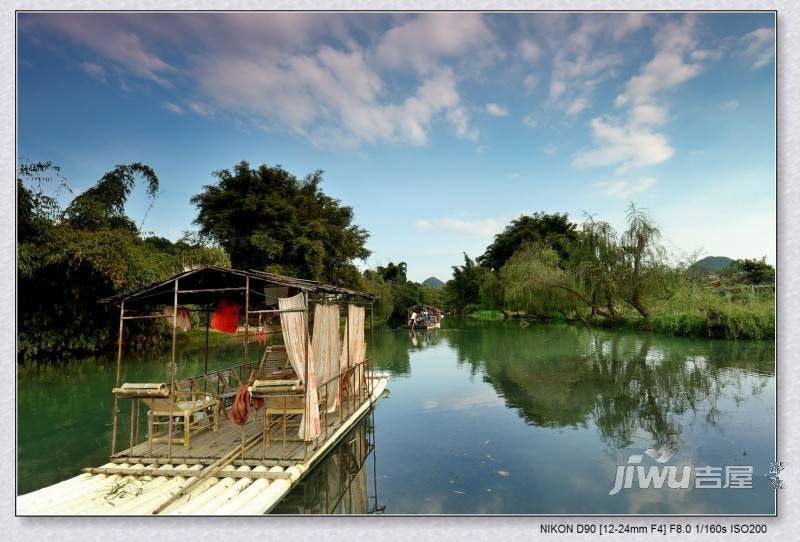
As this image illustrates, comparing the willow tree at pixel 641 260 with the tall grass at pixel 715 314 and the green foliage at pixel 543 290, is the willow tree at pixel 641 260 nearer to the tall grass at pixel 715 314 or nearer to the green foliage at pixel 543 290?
the tall grass at pixel 715 314

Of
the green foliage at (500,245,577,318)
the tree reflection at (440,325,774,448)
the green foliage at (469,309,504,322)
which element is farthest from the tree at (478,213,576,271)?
the tree reflection at (440,325,774,448)

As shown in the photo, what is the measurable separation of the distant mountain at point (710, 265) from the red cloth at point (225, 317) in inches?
642

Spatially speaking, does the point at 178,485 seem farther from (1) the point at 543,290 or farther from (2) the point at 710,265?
(1) the point at 543,290

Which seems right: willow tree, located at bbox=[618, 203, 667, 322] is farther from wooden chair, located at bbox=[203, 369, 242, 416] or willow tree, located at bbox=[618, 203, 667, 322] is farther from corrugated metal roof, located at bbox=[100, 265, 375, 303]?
wooden chair, located at bbox=[203, 369, 242, 416]

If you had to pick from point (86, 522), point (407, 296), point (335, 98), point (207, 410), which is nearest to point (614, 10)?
point (335, 98)

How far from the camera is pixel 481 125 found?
256 inches

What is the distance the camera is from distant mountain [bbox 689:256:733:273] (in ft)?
53.2

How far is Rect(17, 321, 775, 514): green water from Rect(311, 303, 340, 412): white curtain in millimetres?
873

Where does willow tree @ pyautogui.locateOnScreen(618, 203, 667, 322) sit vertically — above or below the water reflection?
above

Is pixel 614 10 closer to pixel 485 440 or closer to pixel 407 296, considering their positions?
pixel 485 440

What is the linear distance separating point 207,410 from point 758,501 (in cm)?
586

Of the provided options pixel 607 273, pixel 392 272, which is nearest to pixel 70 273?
pixel 607 273

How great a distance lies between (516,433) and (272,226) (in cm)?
1709

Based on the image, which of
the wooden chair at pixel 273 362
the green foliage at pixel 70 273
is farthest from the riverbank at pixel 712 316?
the green foliage at pixel 70 273
